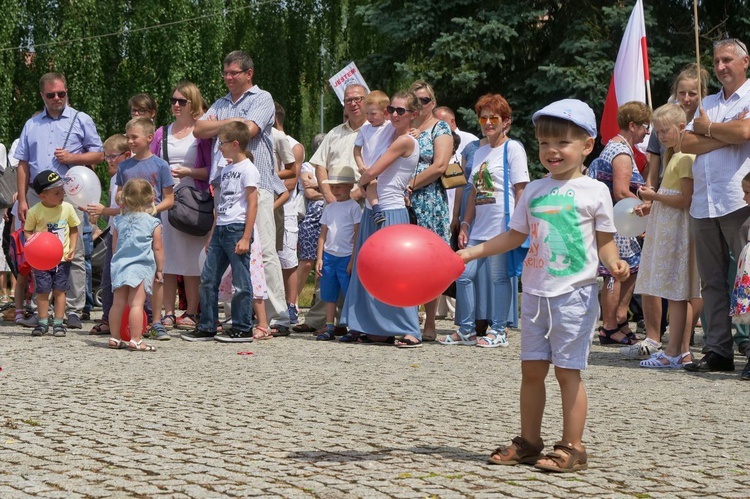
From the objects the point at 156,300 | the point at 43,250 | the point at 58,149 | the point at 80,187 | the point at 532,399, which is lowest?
the point at 532,399

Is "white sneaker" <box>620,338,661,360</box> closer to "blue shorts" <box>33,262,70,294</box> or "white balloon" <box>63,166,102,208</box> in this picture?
"blue shorts" <box>33,262,70,294</box>

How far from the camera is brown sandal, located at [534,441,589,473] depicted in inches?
206

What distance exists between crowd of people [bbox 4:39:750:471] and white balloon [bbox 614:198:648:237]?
22 centimetres

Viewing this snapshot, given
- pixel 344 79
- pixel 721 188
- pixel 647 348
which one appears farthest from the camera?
pixel 344 79

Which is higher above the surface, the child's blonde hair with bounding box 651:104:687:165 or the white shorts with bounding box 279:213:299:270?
the child's blonde hair with bounding box 651:104:687:165

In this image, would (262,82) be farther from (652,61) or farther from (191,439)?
(191,439)

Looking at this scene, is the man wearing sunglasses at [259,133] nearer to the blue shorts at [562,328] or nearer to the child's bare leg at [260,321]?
the child's bare leg at [260,321]

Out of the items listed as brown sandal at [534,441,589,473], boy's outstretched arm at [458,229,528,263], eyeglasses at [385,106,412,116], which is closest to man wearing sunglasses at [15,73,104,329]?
eyeglasses at [385,106,412,116]

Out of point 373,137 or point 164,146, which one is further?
point 164,146

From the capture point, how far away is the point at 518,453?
5395 mm

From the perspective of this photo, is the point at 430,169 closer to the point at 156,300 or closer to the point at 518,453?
the point at 156,300

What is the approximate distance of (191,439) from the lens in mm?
5777

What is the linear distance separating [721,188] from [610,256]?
11.5ft

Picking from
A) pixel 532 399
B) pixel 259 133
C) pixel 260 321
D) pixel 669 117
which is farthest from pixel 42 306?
pixel 532 399
